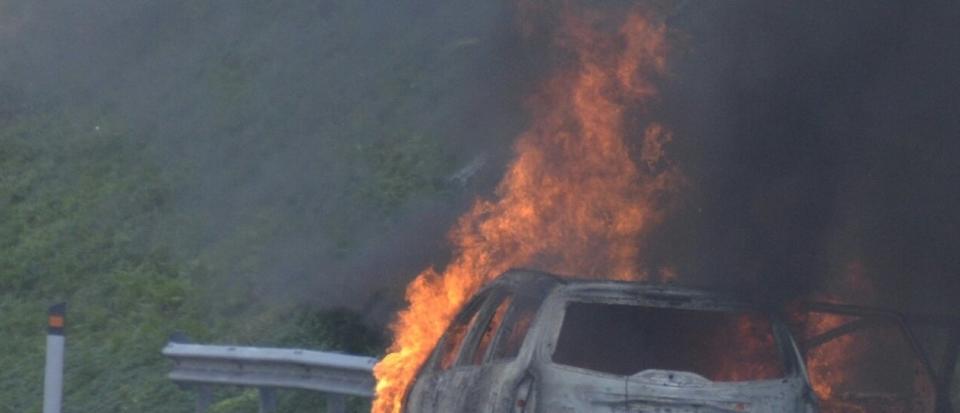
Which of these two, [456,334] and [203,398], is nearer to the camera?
[456,334]

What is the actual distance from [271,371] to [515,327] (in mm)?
3852

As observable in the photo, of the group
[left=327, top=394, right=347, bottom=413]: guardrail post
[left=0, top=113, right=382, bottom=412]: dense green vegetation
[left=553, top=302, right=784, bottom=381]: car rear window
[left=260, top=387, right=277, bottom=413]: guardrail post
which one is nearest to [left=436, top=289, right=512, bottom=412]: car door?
[left=553, top=302, right=784, bottom=381]: car rear window

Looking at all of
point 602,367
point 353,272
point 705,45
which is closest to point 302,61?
point 353,272

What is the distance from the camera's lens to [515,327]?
27.6 ft

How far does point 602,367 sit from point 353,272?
24.7ft

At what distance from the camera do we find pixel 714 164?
1151 centimetres

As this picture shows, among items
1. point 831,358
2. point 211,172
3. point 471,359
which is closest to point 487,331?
point 471,359

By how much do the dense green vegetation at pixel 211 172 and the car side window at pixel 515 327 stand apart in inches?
192

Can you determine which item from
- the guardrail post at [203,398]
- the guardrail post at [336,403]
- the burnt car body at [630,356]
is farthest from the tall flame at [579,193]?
the burnt car body at [630,356]

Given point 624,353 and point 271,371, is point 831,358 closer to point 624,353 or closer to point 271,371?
point 624,353

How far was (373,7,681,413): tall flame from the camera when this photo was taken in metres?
11.1

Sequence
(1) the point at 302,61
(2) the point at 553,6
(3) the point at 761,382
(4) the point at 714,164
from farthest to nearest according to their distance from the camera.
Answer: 1. (1) the point at 302,61
2. (2) the point at 553,6
3. (4) the point at 714,164
4. (3) the point at 761,382

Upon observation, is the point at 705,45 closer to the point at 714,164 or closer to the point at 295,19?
the point at 714,164

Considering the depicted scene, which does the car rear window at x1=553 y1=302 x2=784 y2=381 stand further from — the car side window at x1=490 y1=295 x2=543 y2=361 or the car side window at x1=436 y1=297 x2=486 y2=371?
the car side window at x1=436 y1=297 x2=486 y2=371
